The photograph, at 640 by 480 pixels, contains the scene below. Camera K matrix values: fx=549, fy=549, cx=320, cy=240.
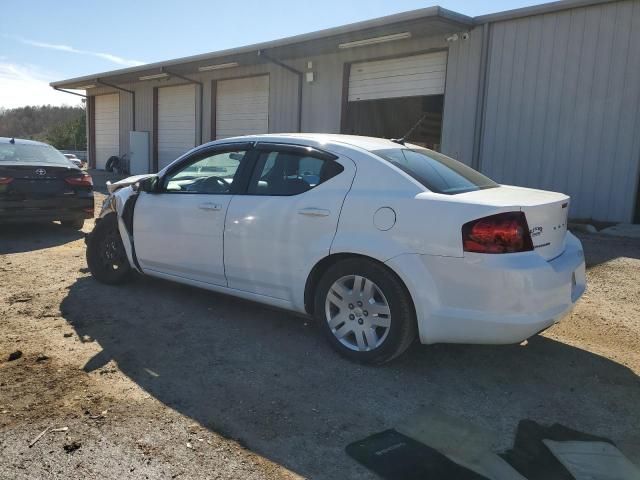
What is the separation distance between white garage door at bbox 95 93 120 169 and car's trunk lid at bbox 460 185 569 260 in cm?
2375

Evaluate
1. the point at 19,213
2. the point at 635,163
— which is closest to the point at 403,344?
the point at 19,213

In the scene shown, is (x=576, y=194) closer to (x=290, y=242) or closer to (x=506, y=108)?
(x=506, y=108)

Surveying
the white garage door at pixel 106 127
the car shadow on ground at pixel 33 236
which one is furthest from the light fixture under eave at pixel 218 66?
the car shadow on ground at pixel 33 236

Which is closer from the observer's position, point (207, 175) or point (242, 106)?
point (207, 175)

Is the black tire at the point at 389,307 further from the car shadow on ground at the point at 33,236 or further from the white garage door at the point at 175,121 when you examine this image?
the white garage door at the point at 175,121

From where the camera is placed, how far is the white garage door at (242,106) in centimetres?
1712

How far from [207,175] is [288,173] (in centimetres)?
97

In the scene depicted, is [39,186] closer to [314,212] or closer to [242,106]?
[314,212]

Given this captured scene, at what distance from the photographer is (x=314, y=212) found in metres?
3.96

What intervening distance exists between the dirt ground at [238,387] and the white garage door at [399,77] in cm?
848

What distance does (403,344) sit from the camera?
142 inches

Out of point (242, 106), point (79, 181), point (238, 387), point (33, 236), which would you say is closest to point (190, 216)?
point (238, 387)

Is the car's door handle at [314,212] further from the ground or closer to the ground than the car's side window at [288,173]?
closer to the ground

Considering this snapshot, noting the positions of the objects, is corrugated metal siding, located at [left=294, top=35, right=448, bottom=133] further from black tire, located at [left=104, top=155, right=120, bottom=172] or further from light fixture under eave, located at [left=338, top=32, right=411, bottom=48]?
black tire, located at [left=104, top=155, right=120, bottom=172]
